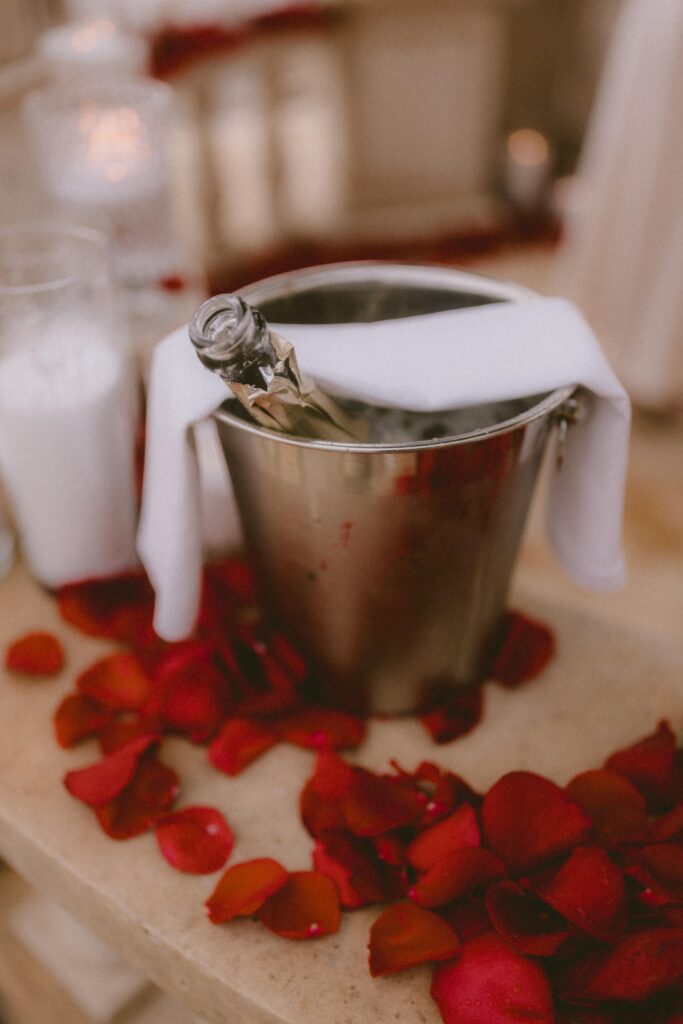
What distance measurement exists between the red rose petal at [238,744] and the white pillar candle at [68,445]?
0.21 metres

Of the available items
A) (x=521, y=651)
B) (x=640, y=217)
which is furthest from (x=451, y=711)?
(x=640, y=217)

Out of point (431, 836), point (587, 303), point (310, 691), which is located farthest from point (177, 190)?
point (431, 836)

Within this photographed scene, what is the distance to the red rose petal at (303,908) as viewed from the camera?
1.56ft

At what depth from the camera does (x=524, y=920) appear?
448 millimetres

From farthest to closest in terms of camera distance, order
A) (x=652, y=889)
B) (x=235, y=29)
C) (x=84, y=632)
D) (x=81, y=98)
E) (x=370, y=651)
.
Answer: (x=235, y=29) < (x=81, y=98) < (x=84, y=632) < (x=370, y=651) < (x=652, y=889)

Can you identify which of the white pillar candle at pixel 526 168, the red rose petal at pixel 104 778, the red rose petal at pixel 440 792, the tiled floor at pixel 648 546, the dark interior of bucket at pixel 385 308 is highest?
the dark interior of bucket at pixel 385 308

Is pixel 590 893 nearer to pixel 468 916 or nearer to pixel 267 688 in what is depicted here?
pixel 468 916

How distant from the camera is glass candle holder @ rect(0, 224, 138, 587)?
0.61m

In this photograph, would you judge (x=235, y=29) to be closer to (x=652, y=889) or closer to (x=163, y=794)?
(x=163, y=794)

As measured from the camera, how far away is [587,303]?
1.71m

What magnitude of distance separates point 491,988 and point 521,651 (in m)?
0.28

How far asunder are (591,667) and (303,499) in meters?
0.31

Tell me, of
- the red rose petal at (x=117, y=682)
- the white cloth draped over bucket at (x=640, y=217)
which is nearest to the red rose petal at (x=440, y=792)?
the red rose petal at (x=117, y=682)

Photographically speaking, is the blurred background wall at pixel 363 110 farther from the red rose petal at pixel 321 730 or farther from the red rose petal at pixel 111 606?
the red rose petal at pixel 321 730
